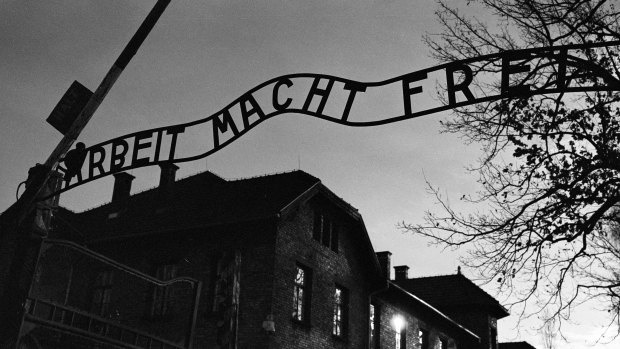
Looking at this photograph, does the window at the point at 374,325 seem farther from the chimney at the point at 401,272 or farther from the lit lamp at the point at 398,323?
the chimney at the point at 401,272

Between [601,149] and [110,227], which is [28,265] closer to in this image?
[601,149]

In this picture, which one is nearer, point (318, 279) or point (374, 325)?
point (318, 279)

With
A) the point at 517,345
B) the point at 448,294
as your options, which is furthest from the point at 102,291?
the point at 517,345

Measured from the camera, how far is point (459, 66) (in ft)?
14.9

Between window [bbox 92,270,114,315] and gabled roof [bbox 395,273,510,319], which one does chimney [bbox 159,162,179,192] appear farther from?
gabled roof [bbox 395,273,510,319]

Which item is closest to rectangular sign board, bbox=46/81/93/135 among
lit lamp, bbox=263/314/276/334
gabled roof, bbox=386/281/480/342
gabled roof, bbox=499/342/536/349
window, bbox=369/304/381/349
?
lit lamp, bbox=263/314/276/334

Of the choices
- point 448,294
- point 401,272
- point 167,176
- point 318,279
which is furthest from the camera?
point 401,272

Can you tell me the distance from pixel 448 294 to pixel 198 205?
67.2 ft

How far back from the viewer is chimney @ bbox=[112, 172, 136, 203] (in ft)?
80.0

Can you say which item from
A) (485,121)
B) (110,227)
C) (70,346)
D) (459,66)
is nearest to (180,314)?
(70,346)

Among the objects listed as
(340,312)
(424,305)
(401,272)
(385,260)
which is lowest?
(340,312)

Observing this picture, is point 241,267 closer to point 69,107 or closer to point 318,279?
point 318,279

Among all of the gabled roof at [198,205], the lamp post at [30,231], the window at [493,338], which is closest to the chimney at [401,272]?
the window at [493,338]

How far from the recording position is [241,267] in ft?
59.1
